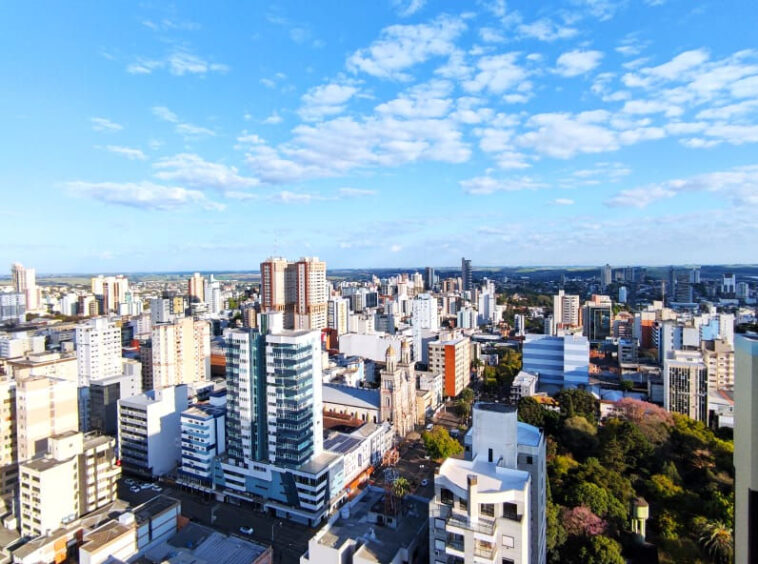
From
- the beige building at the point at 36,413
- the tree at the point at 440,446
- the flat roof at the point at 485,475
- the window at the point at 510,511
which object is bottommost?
the tree at the point at 440,446

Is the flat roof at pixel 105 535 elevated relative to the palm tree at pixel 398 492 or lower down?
lower down

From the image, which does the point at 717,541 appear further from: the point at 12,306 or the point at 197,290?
the point at 12,306

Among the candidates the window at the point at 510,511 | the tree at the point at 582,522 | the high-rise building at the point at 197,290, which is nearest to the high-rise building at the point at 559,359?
the tree at the point at 582,522

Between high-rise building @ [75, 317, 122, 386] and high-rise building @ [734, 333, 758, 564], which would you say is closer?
high-rise building @ [734, 333, 758, 564]

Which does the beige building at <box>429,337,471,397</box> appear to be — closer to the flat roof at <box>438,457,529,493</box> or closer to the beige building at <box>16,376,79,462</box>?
the beige building at <box>16,376,79,462</box>

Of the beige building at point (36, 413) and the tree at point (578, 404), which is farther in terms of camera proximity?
the tree at point (578, 404)

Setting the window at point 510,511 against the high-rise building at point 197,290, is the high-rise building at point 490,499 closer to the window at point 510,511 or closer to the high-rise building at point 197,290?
the window at point 510,511

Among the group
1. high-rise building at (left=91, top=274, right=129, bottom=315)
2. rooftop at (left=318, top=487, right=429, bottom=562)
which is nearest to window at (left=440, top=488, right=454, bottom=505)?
rooftop at (left=318, top=487, right=429, bottom=562)
